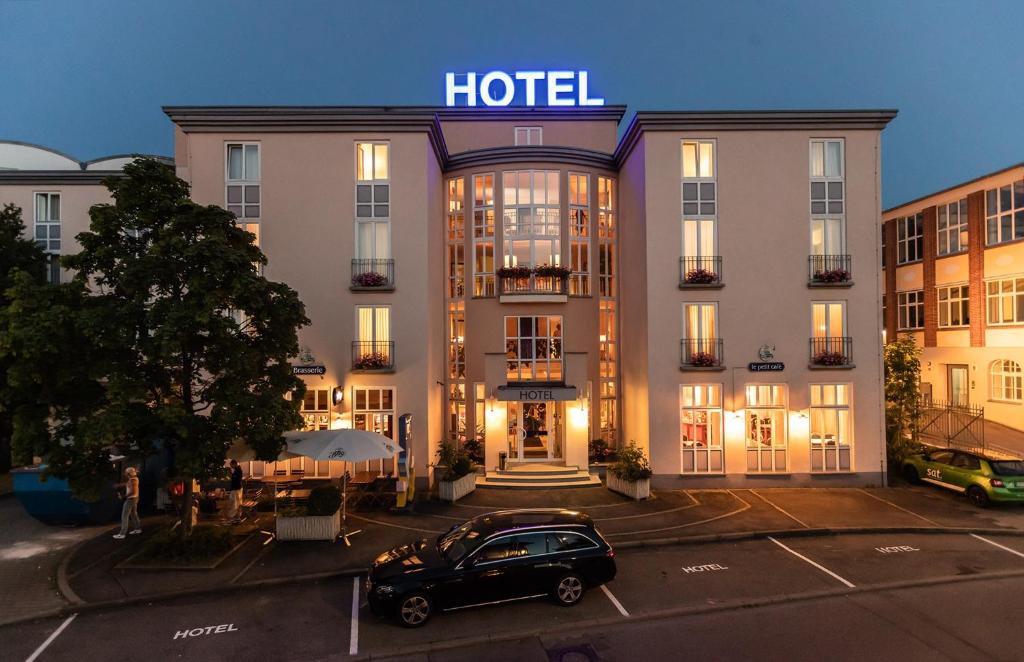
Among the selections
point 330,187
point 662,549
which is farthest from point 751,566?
point 330,187

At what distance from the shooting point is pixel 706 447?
1742 cm

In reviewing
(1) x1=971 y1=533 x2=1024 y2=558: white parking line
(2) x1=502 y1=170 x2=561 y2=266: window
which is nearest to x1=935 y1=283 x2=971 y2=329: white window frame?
(1) x1=971 y1=533 x2=1024 y2=558: white parking line

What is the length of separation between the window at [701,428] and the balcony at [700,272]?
3.57m

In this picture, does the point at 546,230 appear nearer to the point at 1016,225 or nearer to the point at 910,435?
the point at 910,435

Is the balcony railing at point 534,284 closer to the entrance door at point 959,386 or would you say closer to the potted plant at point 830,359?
the potted plant at point 830,359

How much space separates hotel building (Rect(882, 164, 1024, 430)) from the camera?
22.2m

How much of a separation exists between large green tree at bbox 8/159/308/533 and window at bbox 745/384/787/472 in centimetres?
1478

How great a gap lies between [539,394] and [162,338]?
37.8 ft

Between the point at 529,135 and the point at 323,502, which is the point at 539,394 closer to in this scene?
the point at 323,502

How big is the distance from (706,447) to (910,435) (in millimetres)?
8157

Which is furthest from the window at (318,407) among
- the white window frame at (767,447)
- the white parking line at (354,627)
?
the white window frame at (767,447)

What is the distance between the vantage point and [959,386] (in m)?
25.1

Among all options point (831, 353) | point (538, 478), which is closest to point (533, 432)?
point (538, 478)

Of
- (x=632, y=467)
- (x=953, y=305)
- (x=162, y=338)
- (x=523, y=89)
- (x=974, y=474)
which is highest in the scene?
(x=523, y=89)
